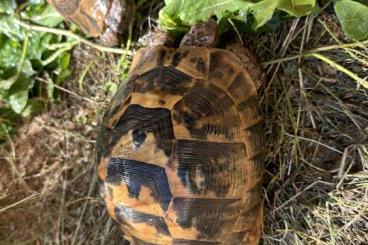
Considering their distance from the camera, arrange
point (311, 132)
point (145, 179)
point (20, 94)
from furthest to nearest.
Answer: point (20, 94), point (311, 132), point (145, 179)

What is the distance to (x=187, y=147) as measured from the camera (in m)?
2.06

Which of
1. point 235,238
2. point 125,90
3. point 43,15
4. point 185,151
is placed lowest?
point 235,238

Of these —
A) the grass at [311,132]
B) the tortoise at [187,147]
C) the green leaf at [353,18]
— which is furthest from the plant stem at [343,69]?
the tortoise at [187,147]

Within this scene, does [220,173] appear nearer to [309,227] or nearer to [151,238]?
[151,238]

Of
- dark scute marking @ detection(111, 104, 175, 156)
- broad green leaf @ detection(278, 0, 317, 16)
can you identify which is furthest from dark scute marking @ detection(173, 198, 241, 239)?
broad green leaf @ detection(278, 0, 317, 16)

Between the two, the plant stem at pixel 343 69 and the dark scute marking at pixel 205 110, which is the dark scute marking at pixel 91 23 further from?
the plant stem at pixel 343 69

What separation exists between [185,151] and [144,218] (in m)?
0.31

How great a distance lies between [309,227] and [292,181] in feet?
0.70

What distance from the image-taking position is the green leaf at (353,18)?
205cm

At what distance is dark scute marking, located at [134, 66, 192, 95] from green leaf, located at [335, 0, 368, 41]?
637 millimetres

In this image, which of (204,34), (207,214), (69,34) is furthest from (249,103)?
(69,34)

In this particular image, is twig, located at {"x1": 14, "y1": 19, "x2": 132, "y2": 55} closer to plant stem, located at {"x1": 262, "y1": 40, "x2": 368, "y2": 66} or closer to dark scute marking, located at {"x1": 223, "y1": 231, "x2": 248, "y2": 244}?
plant stem, located at {"x1": 262, "y1": 40, "x2": 368, "y2": 66}

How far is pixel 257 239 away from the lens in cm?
239

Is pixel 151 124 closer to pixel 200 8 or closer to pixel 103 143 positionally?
pixel 103 143
